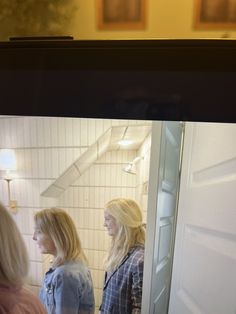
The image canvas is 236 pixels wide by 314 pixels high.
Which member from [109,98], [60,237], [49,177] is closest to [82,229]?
[60,237]

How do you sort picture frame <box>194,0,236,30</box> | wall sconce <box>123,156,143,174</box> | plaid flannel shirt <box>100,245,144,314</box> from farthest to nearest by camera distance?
plaid flannel shirt <box>100,245,144,314</box> < wall sconce <box>123,156,143,174</box> < picture frame <box>194,0,236,30</box>

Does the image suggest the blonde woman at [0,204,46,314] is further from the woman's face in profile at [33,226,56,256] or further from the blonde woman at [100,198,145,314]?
the blonde woman at [100,198,145,314]

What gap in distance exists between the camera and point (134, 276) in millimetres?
1043

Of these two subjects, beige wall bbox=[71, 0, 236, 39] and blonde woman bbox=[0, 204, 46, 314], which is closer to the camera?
beige wall bbox=[71, 0, 236, 39]

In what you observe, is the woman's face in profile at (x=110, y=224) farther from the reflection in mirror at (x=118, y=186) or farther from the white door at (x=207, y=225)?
the white door at (x=207, y=225)

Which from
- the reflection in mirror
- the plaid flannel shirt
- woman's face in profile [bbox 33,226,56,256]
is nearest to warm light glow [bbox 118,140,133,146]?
the reflection in mirror

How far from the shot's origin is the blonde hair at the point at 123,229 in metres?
0.80

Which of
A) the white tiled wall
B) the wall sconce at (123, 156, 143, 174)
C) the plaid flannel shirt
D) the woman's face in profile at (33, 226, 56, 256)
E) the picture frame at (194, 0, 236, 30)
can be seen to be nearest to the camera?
the picture frame at (194, 0, 236, 30)

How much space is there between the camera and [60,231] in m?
0.62

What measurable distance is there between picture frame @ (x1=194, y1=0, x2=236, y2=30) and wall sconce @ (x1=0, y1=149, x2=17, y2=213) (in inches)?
16.5

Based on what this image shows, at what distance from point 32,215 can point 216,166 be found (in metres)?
0.46

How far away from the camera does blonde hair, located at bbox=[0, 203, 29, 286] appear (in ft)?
1.63

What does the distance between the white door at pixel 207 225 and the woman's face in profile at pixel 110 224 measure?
0.23m

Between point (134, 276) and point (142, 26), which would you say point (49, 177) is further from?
point (134, 276)
